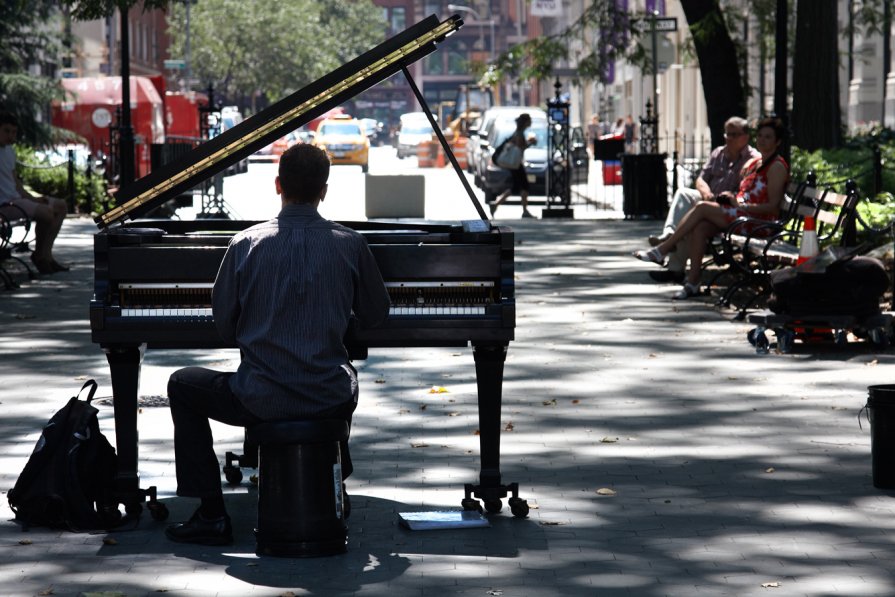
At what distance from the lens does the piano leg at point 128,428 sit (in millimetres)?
6672

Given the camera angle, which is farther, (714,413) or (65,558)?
(714,413)

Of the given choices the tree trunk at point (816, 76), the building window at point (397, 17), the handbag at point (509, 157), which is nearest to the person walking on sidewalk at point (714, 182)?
the tree trunk at point (816, 76)

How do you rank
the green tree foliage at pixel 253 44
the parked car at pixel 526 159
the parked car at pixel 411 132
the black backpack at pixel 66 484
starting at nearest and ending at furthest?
the black backpack at pixel 66 484 → the parked car at pixel 526 159 → the parked car at pixel 411 132 → the green tree foliage at pixel 253 44

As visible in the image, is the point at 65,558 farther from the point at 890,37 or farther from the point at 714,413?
the point at 890,37

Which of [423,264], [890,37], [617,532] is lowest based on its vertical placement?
[617,532]

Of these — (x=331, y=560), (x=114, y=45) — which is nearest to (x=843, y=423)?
(x=331, y=560)

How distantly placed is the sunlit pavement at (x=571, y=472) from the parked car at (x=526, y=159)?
18.2 metres

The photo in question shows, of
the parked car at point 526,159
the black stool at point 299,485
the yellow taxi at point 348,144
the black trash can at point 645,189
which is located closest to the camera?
the black stool at point 299,485

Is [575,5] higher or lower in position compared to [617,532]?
higher

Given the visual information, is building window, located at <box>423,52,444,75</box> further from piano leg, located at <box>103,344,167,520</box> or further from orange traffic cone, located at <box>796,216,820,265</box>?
piano leg, located at <box>103,344,167,520</box>

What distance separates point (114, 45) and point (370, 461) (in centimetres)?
7496

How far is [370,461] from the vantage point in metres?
7.89

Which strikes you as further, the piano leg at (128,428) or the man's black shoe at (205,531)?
the piano leg at (128,428)

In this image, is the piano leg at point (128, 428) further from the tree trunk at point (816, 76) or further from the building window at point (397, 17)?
the building window at point (397, 17)
